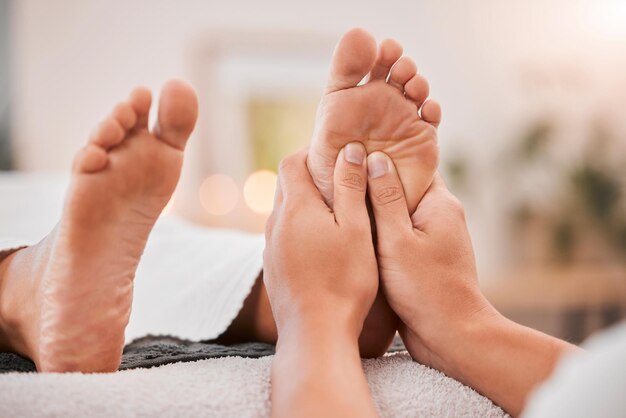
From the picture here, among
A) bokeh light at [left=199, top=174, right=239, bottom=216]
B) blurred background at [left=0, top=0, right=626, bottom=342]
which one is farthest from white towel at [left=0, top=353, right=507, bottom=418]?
bokeh light at [left=199, top=174, right=239, bottom=216]

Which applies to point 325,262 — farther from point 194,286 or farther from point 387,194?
point 194,286

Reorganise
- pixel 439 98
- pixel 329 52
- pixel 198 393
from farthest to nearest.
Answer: pixel 439 98 → pixel 329 52 → pixel 198 393

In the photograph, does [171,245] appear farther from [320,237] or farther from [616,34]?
[616,34]

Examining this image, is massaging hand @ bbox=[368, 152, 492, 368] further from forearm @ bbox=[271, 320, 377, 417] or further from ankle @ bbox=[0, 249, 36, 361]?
ankle @ bbox=[0, 249, 36, 361]

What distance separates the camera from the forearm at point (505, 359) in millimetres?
595

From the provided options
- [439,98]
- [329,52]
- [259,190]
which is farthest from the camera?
[439,98]

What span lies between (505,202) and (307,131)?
108 cm

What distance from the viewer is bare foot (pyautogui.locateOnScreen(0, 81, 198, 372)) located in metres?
0.61

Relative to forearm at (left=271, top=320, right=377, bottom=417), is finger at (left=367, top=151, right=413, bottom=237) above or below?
above

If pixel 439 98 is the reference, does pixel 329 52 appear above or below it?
above

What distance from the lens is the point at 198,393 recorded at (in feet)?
1.70

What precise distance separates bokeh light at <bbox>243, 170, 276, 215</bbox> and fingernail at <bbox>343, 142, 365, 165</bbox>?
6.85ft

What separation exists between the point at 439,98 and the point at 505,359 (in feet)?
9.32

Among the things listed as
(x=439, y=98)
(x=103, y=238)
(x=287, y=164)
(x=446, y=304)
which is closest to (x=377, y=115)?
(x=287, y=164)
